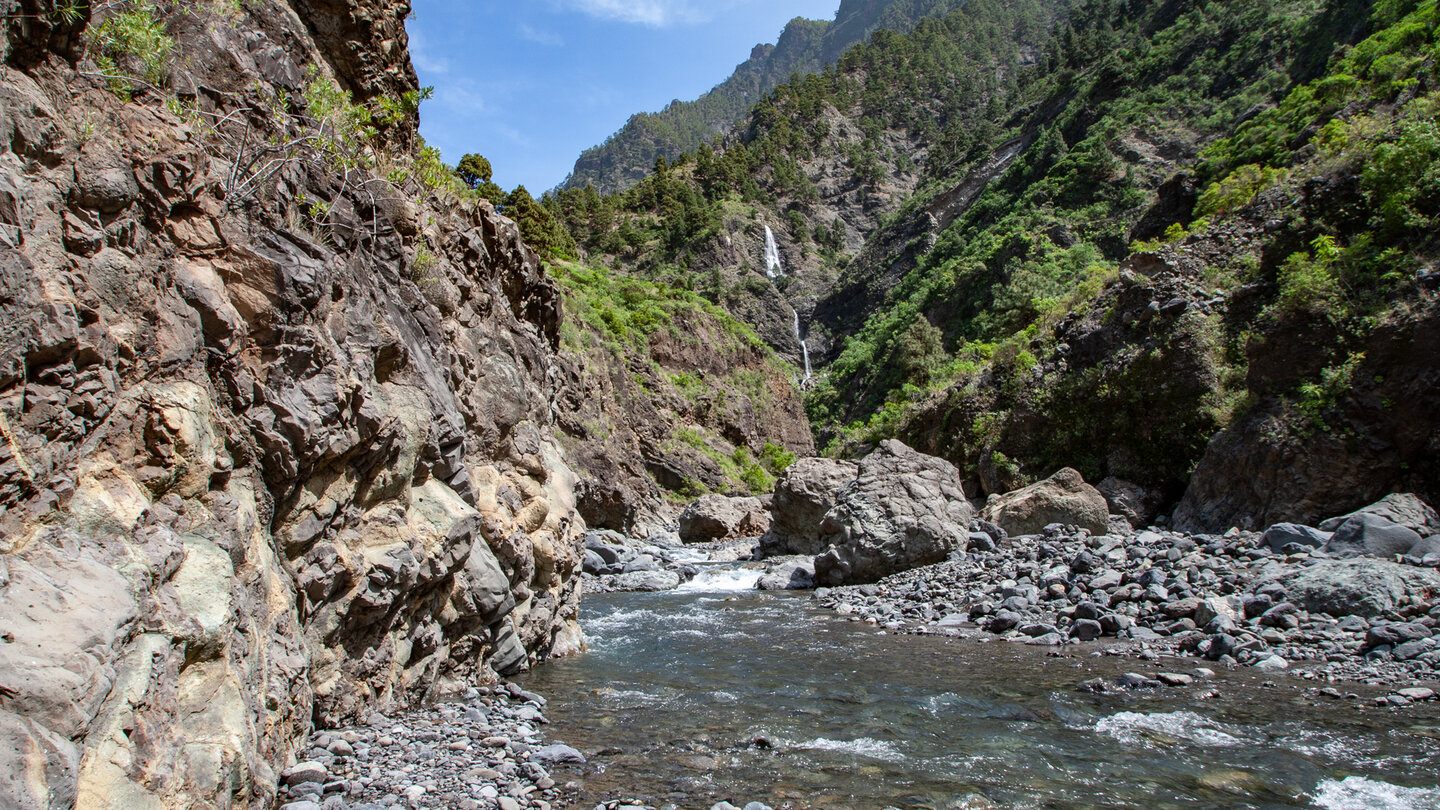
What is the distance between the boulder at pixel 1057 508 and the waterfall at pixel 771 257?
61952 millimetres

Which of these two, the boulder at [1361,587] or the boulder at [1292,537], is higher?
the boulder at [1292,537]

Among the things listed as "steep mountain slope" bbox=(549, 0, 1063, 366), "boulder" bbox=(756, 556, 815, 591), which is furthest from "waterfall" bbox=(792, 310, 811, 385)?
"boulder" bbox=(756, 556, 815, 591)

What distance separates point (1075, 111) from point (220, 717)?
6461 cm

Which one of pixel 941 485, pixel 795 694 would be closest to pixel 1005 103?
pixel 941 485

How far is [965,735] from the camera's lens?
628 centimetres

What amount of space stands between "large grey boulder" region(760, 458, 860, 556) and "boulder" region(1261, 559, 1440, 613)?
11095 mm

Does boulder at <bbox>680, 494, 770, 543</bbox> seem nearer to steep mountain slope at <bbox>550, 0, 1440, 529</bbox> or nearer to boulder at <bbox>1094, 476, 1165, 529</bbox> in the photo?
steep mountain slope at <bbox>550, 0, 1440, 529</bbox>

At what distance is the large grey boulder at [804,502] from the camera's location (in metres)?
19.6

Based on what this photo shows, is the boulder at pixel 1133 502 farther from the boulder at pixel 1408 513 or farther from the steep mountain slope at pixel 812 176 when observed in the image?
the steep mountain slope at pixel 812 176

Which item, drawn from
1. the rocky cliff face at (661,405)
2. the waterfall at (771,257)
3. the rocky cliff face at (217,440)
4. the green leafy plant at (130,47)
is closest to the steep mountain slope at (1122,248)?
the waterfall at (771,257)

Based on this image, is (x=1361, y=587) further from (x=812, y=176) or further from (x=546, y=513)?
(x=812, y=176)

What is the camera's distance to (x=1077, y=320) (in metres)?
21.7

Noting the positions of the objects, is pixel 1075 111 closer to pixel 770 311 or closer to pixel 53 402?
pixel 770 311

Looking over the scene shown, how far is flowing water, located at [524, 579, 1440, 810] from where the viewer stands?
5.04 m
